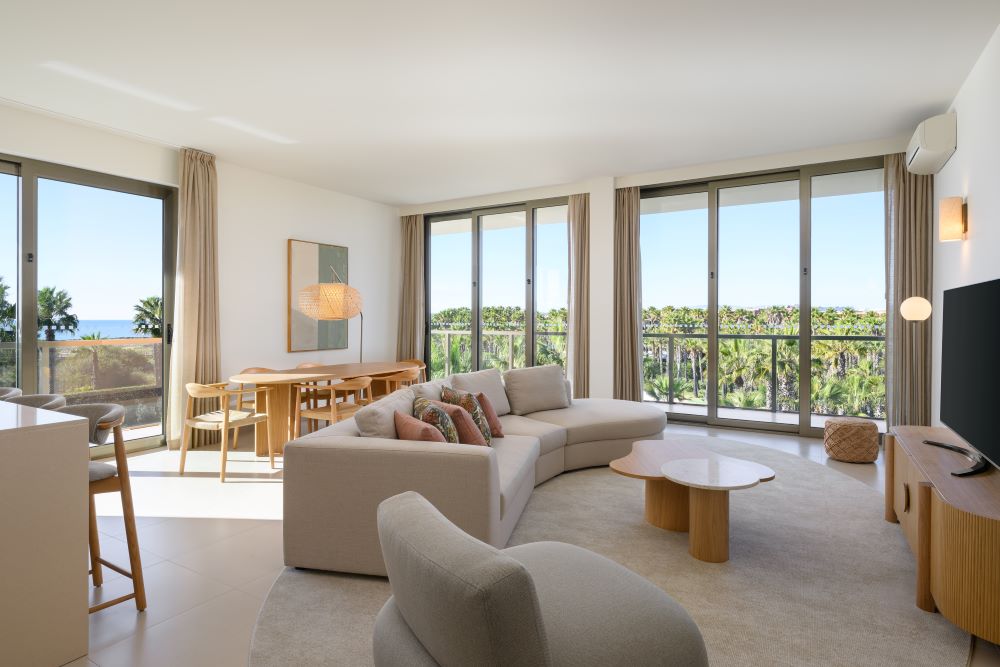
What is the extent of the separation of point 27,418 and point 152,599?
967mm

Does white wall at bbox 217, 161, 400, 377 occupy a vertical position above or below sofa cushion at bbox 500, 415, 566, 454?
above

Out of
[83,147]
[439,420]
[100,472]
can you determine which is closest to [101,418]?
[100,472]

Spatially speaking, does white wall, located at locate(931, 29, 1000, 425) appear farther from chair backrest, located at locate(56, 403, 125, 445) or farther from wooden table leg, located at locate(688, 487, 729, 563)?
chair backrest, located at locate(56, 403, 125, 445)

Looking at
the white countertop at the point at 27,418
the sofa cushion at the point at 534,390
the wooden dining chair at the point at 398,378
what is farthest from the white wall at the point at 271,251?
the white countertop at the point at 27,418

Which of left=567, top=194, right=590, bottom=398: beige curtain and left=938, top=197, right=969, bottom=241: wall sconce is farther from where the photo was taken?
left=567, top=194, right=590, bottom=398: beige curtain

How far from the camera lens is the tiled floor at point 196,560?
6.56ft

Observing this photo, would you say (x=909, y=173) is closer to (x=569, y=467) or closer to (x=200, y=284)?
(x=569, y=467)

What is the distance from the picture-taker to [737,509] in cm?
338

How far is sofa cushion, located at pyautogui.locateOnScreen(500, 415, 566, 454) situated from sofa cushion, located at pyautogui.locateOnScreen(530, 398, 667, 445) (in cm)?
10

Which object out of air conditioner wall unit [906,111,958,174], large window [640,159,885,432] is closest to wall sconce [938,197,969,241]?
air conditioner wall unit [906,111,958,174]

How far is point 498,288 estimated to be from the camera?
23.7ft

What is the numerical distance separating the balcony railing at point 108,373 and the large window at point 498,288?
3.48 meters

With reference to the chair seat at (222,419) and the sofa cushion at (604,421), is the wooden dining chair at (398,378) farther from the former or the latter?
the sofa cushion at (604,421)

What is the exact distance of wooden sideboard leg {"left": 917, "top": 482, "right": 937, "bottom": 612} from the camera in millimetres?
2201
